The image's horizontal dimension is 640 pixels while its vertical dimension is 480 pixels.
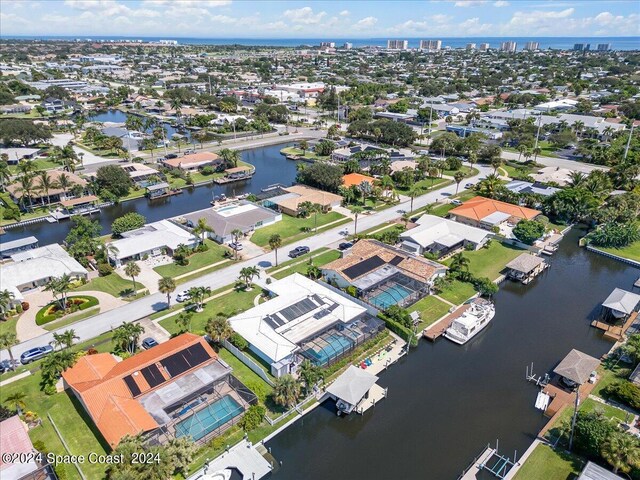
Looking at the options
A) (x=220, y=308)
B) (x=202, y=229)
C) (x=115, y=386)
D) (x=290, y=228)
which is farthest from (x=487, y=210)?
(x=115, y=386)

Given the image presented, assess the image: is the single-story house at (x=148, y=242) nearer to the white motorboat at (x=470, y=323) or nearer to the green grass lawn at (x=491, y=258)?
the white motorboat at (x=470, y=323)

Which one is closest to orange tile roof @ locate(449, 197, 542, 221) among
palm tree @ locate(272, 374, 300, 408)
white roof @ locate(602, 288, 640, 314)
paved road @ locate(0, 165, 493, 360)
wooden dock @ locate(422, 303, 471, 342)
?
paved road @ locate(0, 165, 493, 360)

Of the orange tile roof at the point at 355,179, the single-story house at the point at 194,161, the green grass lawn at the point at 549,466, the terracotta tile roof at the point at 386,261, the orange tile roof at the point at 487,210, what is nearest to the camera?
the green grass lawn at the point at 549,466

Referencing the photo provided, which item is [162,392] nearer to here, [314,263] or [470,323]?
[314,263]

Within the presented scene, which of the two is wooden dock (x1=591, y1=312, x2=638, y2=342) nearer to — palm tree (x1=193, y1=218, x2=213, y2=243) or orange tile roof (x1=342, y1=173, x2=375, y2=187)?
orange tile roof (x1=342, y1=173, x2=375, y2=187)

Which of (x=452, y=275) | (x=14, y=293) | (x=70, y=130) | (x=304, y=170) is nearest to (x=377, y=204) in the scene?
(x=304, y=170)

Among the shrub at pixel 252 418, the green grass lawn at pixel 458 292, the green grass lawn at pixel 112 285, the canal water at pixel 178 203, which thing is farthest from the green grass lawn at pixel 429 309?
the canal water at pixel 178 203
